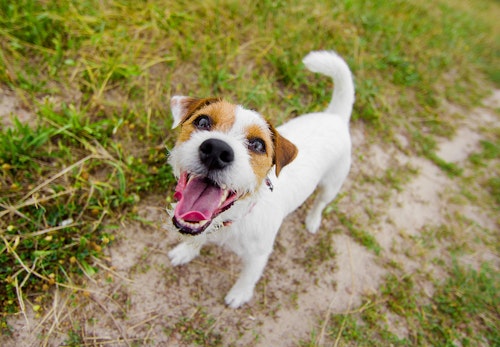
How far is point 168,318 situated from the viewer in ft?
9.78

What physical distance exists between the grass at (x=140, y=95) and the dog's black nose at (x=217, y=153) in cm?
178

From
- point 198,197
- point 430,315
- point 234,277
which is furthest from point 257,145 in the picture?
point 430,315

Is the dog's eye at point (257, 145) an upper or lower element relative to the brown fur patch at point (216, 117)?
lower

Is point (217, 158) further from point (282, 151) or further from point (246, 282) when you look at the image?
point (246, 282)

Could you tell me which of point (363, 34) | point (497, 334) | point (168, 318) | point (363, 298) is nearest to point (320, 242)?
point (363, 298)

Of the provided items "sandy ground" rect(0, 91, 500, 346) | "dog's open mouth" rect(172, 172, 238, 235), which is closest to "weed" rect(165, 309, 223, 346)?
"sandy ground" rect(0, 91, 500, 346)

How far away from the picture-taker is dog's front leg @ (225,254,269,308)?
9.34 ft

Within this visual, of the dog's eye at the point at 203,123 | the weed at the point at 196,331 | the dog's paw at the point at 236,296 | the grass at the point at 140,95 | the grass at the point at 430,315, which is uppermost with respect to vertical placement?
the dog's eye at the point at 203,123

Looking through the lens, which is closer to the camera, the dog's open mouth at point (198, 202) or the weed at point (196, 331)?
the dog's open mouth at point (198, 202)

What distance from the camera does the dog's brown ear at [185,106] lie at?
229cm

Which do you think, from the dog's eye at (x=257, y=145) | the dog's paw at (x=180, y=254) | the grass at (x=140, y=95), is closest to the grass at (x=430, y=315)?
the grass at (x=140, y=95)

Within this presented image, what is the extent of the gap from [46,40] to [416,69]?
19.8 ft

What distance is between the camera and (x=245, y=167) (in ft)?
6.25

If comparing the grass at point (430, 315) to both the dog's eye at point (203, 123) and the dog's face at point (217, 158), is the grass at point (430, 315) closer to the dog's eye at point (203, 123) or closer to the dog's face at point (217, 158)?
the dog's face at point (217, 158)
